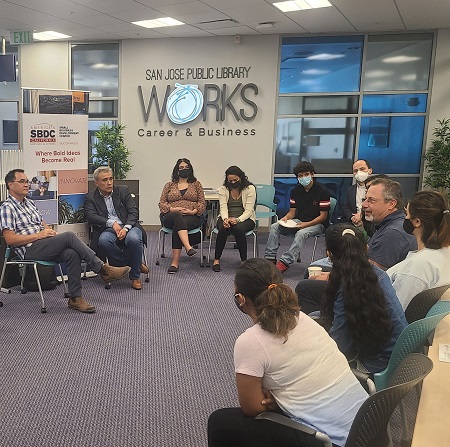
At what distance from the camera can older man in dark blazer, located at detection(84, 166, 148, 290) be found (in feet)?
16.3

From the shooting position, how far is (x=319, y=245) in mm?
7164

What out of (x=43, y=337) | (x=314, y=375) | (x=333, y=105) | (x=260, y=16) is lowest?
(x=43, y=337)

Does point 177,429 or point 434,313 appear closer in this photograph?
point 434,313

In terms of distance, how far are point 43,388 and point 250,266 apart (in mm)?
1853

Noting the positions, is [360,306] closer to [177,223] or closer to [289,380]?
[289,380]

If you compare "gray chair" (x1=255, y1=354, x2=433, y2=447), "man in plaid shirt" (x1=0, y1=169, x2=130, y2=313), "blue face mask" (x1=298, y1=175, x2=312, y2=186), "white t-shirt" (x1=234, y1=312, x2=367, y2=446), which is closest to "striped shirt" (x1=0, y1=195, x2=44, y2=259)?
"man in plaid shirt" (x1=0, y1=169, x2=130, y2=313)

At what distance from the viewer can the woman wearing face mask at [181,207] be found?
5723mm

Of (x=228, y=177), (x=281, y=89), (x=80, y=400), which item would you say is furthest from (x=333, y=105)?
(x=80, y=400)

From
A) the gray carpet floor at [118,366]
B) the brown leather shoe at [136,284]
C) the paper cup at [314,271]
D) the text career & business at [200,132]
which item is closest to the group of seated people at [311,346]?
→ the gray carpet floor at [118,366]

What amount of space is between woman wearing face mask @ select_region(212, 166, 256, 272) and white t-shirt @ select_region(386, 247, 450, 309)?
11.0 feet

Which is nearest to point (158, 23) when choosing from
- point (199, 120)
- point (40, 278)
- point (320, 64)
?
point (199, 120)

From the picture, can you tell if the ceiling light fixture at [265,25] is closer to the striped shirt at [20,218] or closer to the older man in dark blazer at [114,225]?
the older man in dark blazer at [114,225]

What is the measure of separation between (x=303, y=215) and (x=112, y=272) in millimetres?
2289

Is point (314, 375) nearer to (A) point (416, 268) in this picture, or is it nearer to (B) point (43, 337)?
(A) point (416, 268)
